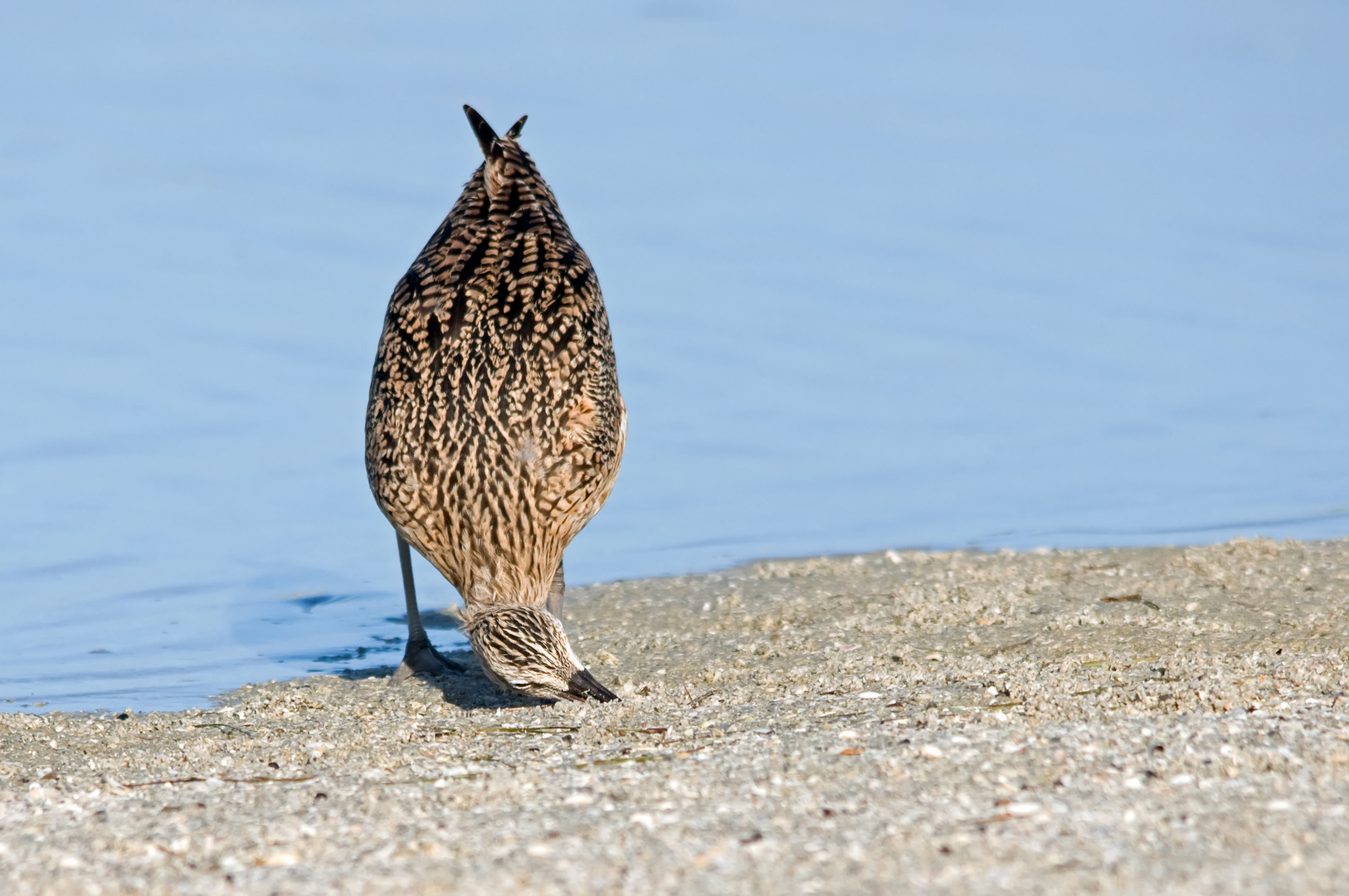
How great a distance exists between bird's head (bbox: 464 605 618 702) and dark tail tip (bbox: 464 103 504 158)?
2984 mm

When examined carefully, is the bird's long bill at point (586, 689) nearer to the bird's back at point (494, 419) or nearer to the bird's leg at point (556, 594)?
the bird's back at point (494, 419)

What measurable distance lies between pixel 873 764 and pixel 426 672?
394cm

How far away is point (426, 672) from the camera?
8.48m

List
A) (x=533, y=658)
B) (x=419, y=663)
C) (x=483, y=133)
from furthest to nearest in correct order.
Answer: (x=483, y=133), (x=419, y=663), (x=533, y=658)

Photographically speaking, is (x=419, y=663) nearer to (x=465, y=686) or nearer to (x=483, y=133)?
(x=465, y=686)

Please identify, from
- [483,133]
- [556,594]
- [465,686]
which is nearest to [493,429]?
[556,594]

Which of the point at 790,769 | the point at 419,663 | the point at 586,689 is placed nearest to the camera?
the point at 790,769

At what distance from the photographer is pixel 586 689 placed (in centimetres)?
705

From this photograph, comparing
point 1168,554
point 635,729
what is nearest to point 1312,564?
point 1168,554

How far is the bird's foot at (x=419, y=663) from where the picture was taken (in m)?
8.49

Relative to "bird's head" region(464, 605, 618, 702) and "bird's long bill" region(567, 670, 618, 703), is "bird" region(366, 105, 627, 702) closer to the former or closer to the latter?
"bird's head" region(464, 605, 618, 702)

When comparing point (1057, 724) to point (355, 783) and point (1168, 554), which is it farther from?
point (1168, 554)

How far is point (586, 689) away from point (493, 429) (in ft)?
4.84

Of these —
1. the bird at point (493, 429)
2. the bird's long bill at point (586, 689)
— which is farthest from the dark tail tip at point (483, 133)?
the bird's long bill at point (586, 689)
